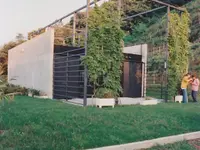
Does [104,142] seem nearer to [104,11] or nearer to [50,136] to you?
[50,136]

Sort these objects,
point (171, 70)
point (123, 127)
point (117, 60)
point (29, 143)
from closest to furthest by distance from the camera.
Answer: point (29, 143)
point (123, 127)
point (117, 60)
point (171, 70)

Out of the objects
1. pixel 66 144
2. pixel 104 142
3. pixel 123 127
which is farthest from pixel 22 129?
pixel 123 127

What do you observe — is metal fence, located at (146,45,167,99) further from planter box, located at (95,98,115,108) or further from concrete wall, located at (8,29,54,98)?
concrete wall, located at (8,29,54,98)

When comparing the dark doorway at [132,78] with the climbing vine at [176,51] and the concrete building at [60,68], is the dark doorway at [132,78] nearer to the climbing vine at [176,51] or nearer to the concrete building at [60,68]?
the concrete building at [60,68]

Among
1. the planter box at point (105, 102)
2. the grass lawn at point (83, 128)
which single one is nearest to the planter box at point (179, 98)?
the planter box at point (105, 102)

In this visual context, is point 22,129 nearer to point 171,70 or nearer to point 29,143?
point 29,143

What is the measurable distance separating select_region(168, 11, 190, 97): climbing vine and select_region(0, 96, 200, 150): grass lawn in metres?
5.00

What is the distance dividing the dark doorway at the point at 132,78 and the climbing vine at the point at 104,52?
2165mm

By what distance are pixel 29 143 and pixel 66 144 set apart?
0.59 m

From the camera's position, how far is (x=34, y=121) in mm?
5395

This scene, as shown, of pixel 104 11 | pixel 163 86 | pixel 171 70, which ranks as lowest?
pixel 163 86

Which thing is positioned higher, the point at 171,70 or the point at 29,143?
the point at 171,70

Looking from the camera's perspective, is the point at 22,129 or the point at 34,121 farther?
the point at 34,121

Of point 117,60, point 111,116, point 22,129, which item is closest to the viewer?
point 22,129
